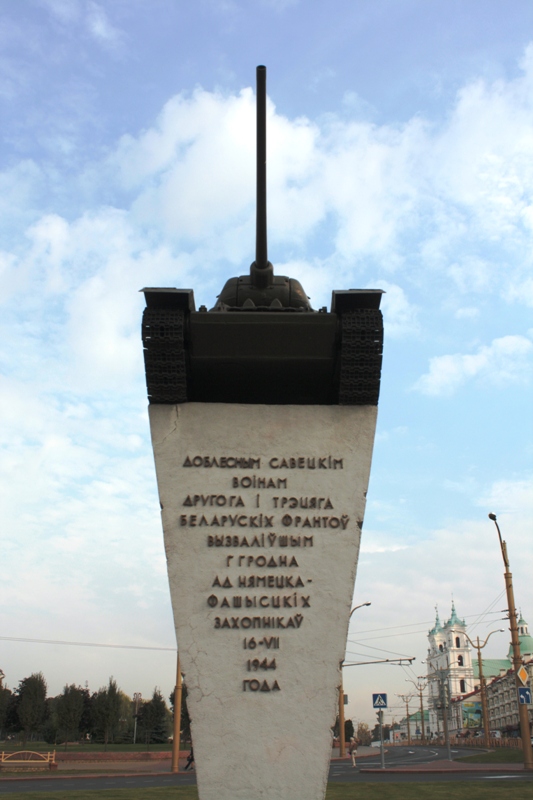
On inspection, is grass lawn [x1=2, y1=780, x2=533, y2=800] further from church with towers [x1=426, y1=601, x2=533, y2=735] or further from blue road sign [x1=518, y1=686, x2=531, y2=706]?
church with towers [x1=426, y1=601, x2=533, y2=735]

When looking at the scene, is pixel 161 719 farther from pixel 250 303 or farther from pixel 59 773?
pixel 250 303

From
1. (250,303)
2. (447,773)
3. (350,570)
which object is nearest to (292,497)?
(350,570)

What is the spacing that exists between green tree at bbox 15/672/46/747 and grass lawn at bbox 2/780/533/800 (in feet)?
101

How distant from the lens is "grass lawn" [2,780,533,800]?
12.0 metres

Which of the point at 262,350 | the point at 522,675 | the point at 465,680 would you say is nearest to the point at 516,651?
the point at 522,675

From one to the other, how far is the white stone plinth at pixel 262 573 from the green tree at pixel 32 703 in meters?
40.3

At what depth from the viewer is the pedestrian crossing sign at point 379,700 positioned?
19625 millimetres

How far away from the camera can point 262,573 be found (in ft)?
21.4

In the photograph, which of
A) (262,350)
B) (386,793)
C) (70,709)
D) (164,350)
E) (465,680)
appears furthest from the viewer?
(465,680)

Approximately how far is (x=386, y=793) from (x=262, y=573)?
8494mm

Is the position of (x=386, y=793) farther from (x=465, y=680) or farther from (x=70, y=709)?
(x=465, y=680)

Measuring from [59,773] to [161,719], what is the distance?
2560 cm

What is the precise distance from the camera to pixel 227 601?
641cm

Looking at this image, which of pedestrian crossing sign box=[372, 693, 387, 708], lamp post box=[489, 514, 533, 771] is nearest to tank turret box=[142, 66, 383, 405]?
lamp post box=[489, 514, 533, 771]
